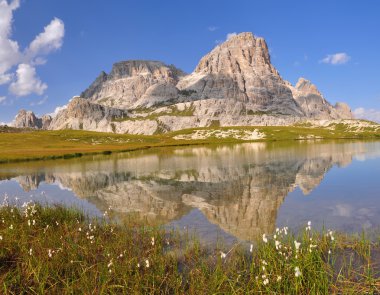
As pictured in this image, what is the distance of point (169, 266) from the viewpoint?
12.1m

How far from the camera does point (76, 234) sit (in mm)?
15070

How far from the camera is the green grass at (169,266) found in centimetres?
947

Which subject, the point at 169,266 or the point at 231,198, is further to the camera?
the point at 231,198

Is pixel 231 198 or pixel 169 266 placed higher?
pixel 169 266

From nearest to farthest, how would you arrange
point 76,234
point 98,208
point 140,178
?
point 76,234 → point 98,208 → point 140,178

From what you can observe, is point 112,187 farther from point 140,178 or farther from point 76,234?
point 76,234

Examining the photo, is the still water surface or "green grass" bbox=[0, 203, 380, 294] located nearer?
"green grass" bbox=[0, 203, 380, 294]

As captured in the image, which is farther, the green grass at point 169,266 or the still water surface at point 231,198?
the still water surface at point 231,198

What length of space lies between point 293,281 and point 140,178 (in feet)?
120

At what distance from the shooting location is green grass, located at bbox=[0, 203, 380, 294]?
947cm

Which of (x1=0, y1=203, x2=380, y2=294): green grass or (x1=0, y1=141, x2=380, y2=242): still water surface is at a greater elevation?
(x1=0, y1=203, x2=380, y2=294): green grass

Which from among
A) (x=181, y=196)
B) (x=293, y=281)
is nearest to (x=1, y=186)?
(x=181, y=196)

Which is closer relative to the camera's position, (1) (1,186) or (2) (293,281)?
(2) (293,281)

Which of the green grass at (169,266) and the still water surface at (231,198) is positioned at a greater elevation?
the green grass at (169,266)
